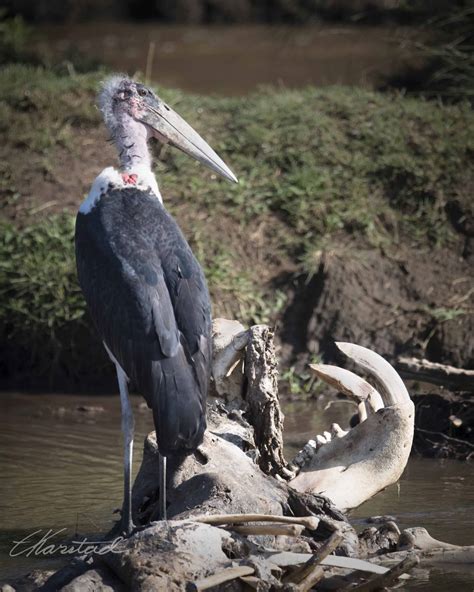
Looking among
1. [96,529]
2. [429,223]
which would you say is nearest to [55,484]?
[96,529]

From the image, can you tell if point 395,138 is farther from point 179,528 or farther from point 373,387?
point 179,528

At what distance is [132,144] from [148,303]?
3.38 feet

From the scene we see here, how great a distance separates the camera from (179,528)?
3.79 metres

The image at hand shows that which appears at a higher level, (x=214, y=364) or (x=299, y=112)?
(x=299, y=112)

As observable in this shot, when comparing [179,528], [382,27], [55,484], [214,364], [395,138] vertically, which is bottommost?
[55,484]

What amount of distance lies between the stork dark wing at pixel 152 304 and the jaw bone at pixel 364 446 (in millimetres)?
624

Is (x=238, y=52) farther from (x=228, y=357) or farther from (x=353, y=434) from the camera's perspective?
(x=353, y=434)

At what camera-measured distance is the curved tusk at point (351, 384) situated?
15.5 ft

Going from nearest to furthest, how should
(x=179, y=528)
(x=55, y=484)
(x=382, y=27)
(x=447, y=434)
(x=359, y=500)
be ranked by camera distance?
(x=179, y=528) < (x=359, y=500) < (x=55, y=484) < (x=447, y=434) < (x=382, y=27)

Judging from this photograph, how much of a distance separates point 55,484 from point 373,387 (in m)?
1.64

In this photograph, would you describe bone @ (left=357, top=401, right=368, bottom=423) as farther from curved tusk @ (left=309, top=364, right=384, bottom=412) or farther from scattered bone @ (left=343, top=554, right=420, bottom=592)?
scattered bone @ (left=343, top=554, right=420, bottom=592)

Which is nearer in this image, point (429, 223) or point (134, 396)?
point (134, 396)

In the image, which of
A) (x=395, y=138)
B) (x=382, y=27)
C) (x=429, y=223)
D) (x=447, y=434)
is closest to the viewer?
(x=447, y=434)

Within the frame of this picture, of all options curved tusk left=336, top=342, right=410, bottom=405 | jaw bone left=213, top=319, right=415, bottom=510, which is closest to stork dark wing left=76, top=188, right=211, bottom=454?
jaw bone left=213, top=319, right=415, bottom=510
